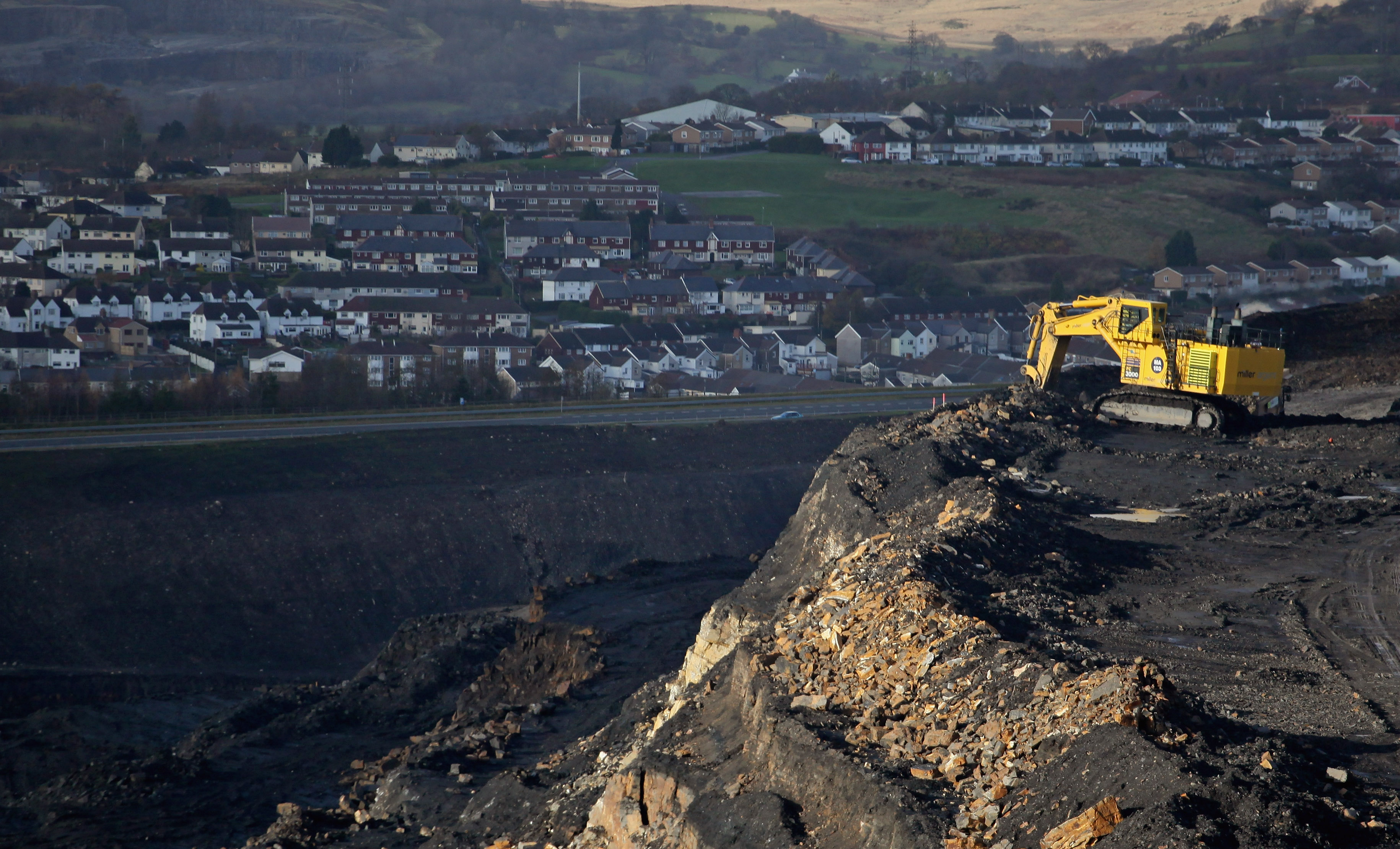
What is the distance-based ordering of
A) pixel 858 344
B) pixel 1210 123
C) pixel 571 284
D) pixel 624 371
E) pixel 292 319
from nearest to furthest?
pixel 624 371 < pixel 858 344 < pixel 292 319 < pixel 571 284 < pixel 1210 123

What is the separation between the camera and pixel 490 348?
2219 inches

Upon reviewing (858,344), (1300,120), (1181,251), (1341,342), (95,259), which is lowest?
(858,344)

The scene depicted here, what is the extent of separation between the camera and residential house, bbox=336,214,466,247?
252 ft

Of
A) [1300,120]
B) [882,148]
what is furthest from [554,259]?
[1300,120]

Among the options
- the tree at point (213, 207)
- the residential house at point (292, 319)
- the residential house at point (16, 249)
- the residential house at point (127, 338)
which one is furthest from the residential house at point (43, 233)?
the residential house at point (127, 338)

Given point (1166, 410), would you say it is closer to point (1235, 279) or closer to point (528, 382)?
point (528, 382)

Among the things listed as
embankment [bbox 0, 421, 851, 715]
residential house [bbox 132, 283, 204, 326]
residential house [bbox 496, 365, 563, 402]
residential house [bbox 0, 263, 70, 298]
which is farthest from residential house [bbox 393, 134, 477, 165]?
embankment [bbox 0, 421, 851, 715]

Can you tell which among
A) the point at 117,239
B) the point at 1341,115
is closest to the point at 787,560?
the point at 117,239

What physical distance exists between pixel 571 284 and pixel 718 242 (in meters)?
10.5

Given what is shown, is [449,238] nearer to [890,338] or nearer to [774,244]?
[774,244]

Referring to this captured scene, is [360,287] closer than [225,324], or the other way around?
[225,324]

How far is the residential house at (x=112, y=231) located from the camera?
2867 inches

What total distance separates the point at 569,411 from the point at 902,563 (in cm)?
3108

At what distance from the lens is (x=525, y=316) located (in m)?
62.9
